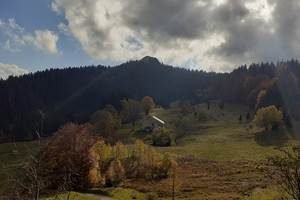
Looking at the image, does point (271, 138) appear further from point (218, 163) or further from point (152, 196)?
point (152, 196)

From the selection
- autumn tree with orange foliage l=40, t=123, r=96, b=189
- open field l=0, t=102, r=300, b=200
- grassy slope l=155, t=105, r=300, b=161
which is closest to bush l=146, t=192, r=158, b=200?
→ open field l=0, t=102, r=300, b=200

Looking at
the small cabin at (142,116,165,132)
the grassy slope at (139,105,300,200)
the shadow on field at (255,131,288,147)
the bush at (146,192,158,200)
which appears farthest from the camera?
the small cabin at (142,116,165,132)

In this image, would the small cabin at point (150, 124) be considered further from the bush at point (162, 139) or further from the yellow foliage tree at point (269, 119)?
the yellow foliage tree at point (269, 119)

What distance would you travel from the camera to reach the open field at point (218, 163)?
69188 millimetres

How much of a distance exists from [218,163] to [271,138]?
43300mm

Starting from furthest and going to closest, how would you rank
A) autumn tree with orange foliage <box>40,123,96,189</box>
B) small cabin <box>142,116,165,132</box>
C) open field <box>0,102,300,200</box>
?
small cabin <box>142,116,165,132</box>, autumn tree with orange foliage <box>40,123,96,189</box>, open field <box>0,102,300,200</box>

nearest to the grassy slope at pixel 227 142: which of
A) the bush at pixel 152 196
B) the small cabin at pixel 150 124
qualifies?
the small cabin at pixel 150 124

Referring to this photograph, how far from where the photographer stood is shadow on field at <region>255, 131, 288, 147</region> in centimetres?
13175

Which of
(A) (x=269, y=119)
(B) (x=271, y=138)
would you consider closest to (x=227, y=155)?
(B) (x=271, y=138)

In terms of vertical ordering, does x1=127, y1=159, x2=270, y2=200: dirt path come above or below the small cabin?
below

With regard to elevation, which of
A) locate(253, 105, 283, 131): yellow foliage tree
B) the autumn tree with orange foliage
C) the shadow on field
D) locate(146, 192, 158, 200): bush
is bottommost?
locate(146, 192, 158, 200): bush

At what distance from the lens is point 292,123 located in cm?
16100

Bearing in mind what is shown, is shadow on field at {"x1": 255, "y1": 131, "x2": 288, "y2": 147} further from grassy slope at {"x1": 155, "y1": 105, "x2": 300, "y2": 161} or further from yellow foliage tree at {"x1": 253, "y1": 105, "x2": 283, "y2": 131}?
yellow foliage tree at {"x1": 253, "y1": 105, "x2": 283, "y2": 131}

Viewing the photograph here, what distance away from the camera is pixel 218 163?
340ft
